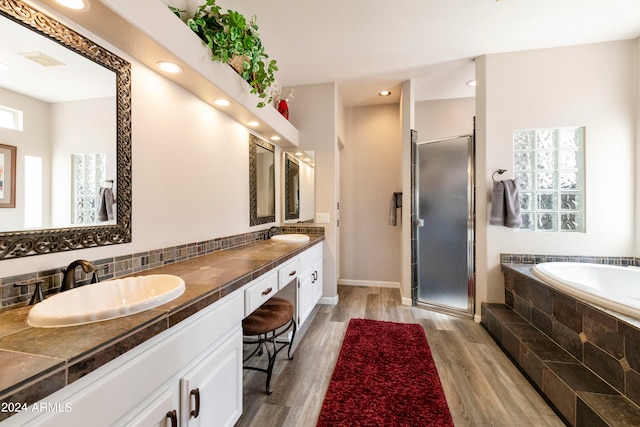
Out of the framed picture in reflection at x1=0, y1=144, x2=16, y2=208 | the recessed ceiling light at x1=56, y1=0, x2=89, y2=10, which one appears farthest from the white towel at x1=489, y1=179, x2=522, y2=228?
the framed picture in reflection at x1=0, y1=144, x2=16, y2=208

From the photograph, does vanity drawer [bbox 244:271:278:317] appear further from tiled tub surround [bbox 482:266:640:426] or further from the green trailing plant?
tiled tub surround [bbox 482:266:640:426]

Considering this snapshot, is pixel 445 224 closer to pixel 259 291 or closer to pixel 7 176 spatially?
pixel 259 291

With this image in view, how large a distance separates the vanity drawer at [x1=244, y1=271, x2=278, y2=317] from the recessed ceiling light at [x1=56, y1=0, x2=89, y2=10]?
4.22ft

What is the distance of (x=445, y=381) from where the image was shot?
72.5 inches

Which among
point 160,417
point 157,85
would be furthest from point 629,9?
point 160,417

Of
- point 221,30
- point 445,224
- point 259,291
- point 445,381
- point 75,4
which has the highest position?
point 221,30

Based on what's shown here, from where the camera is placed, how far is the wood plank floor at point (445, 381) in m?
1.52

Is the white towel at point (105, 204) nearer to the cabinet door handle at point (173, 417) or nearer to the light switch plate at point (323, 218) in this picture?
the cabinet door handle at point (173, 417)

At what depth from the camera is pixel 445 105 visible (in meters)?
3.83

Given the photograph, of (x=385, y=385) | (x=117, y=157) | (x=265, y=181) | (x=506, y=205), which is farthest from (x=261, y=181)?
(x=506, y=205)

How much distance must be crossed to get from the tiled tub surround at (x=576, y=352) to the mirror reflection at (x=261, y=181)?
2.37 meters

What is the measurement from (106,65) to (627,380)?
2.89 m

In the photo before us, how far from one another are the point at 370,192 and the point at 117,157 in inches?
129

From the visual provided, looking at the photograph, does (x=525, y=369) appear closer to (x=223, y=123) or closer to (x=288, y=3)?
(x=223, y=123)
